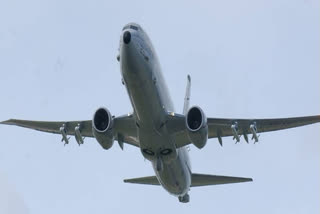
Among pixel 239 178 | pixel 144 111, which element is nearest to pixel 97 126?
pixel 144 111

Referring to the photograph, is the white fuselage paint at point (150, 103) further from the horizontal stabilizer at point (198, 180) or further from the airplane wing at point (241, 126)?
the horizontal stabilizer at point (198, 180)

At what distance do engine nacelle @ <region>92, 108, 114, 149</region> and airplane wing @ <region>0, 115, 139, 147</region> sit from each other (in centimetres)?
181

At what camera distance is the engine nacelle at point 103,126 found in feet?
153

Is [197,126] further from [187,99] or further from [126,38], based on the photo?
[187,99]

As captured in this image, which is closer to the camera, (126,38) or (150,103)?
(126,38)

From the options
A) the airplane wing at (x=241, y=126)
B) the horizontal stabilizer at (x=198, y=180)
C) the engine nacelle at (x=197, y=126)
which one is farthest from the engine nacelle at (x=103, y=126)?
the horizontal stabilizer at (x=198, y=180)

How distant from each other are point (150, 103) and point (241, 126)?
9.17 m

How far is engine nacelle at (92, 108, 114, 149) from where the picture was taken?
1841 inches

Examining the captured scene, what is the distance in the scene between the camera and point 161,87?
46.3 meters

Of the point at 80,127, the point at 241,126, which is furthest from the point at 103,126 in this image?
the point at 241,126

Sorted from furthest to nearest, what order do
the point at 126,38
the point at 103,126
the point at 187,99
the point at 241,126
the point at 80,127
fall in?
1. the point at 187,99
2. the point at 80,127
3. the point at 241,126
4. the point at 103,126
5. the point at 126,38

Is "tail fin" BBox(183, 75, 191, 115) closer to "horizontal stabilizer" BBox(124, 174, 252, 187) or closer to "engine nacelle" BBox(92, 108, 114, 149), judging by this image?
"horizontal stabilizer" BBox(124, 174, 252, 187)

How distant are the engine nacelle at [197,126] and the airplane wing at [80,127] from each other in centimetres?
477

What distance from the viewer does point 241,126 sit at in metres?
50.5
